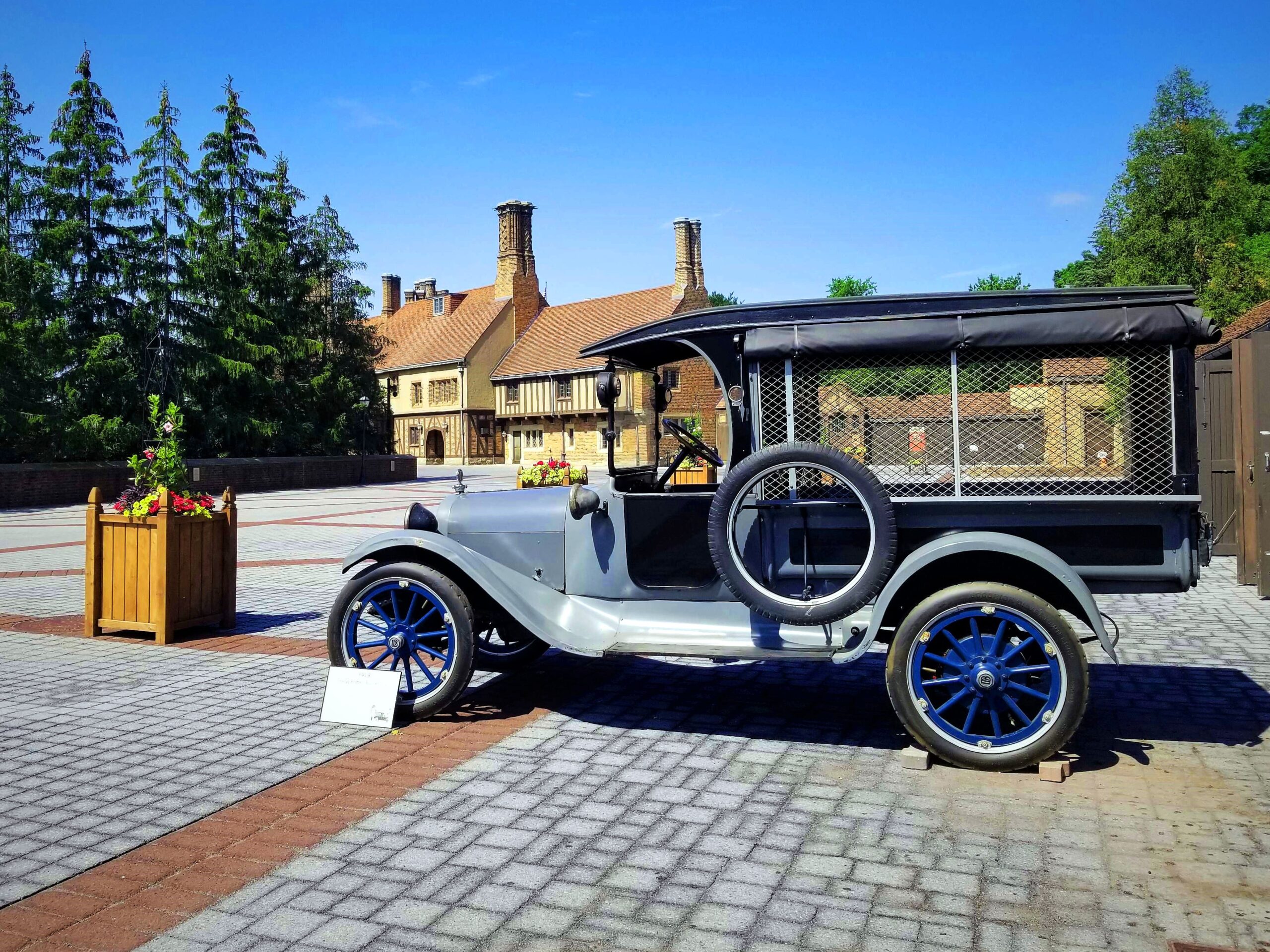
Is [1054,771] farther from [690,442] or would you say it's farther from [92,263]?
[92,263]

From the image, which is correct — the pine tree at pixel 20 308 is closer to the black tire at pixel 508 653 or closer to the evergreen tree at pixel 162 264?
the evergreen tree at pixel 162 264

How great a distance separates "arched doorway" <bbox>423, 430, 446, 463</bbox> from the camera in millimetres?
69562

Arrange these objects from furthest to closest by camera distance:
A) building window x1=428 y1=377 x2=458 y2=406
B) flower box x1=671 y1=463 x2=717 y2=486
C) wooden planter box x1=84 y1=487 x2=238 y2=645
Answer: building window x1=428 y1=377 x2=458 y2=406, wooden planter box x1=84 y1=487 x2=238 y2=645, flower box x1=671 y1=463 x2=717 y2=486

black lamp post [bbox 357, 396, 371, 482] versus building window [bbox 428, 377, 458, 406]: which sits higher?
building window [bbox 428, 377, 458, 406]

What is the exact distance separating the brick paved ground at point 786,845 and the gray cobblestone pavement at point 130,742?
2.46 ft

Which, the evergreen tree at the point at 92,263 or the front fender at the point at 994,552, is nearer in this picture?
the front fender at the point at 994,552

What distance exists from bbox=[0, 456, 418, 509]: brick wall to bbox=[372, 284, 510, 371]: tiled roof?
21.8 m

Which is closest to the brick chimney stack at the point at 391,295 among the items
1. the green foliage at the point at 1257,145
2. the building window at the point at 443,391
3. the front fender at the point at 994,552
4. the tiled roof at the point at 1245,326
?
the building window at the point at 443,391

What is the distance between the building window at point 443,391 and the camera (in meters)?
66.8

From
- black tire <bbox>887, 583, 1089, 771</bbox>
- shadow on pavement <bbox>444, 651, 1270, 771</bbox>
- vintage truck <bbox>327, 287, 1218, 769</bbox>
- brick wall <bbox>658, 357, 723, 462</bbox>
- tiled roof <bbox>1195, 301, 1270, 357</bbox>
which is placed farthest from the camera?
tiled roof <bbox>1195, 301, 1270, 357</bbox>

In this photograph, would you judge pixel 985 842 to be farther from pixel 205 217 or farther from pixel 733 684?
pixel 205 217

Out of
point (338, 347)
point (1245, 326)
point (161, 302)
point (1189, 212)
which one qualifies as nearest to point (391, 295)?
point (338, 347)

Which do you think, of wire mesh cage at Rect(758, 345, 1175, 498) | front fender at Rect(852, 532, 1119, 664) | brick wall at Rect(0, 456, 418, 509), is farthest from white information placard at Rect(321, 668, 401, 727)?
brick wall at Rect(0, 456, 418, 509)

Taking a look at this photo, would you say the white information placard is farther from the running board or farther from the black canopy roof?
the black canopy roof
